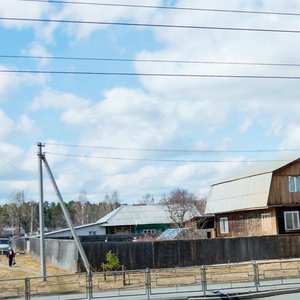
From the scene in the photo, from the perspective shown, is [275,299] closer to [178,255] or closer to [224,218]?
[178,255]

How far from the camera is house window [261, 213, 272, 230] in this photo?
44.6 meters

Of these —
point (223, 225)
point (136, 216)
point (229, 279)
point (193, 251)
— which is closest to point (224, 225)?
point (223, 225)

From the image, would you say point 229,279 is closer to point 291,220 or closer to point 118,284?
point 118,284

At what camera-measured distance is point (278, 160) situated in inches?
1959

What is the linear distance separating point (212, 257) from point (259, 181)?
40.9 ft

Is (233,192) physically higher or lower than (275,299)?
higher

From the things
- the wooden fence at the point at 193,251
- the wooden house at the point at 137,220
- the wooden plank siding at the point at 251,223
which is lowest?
the wooden fence at the point at 193,251

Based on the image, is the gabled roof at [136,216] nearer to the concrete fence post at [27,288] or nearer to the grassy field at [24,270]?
the grassy field at [24,270]

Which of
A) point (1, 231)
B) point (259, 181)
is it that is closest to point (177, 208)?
point (259, 181)

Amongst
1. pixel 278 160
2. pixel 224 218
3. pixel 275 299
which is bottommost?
pixel 275 299

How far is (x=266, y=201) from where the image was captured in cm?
4462

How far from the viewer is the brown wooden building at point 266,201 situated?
44.5 m

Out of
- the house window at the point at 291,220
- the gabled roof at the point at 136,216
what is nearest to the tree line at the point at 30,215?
the gabled roof at the point at 136,216

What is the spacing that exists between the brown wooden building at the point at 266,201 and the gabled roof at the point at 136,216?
107 feet
